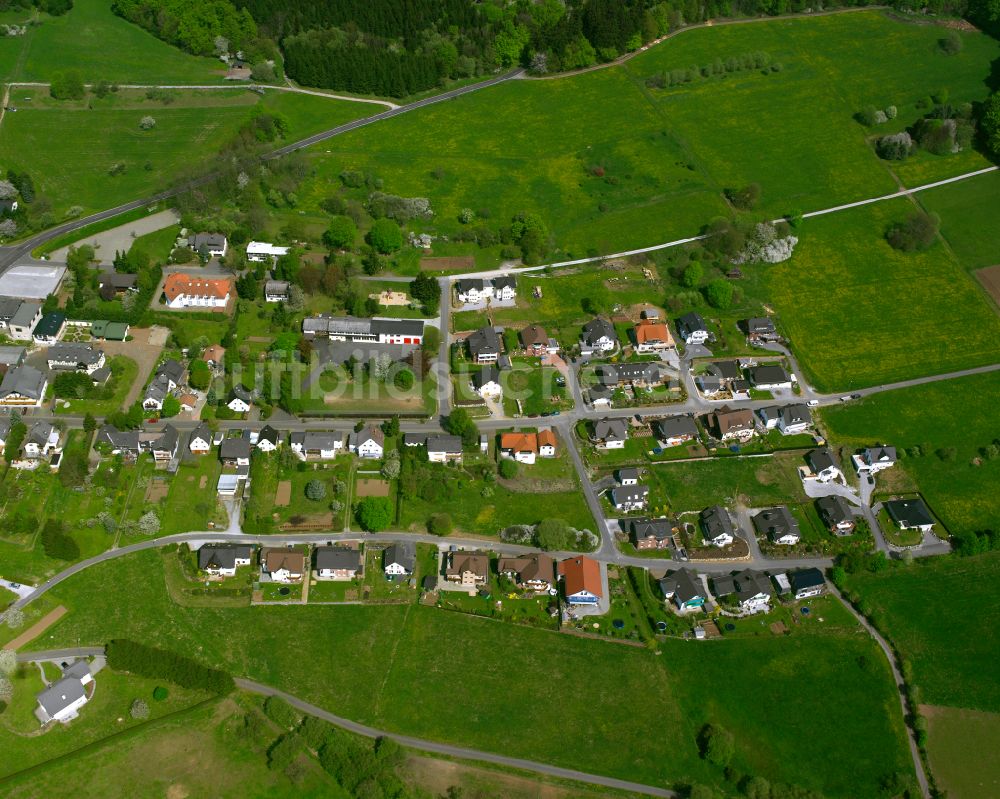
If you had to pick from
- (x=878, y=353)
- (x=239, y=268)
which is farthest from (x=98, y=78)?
(x=878, y=353)

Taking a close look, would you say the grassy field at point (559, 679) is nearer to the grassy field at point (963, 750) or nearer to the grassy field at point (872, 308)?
the grassy field at point (963, 750)

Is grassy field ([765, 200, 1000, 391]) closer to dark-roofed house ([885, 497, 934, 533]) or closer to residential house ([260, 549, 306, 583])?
dark-roofed house ([885, 497, 934, 533])

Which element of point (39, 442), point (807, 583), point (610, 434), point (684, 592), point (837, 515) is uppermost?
point (39, 442)

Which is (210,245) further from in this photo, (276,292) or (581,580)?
(581,580)

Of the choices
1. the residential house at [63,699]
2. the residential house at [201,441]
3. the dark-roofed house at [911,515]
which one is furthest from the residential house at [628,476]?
the residential house at [63,699]

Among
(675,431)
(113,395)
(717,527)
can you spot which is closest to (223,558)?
(113,395)
